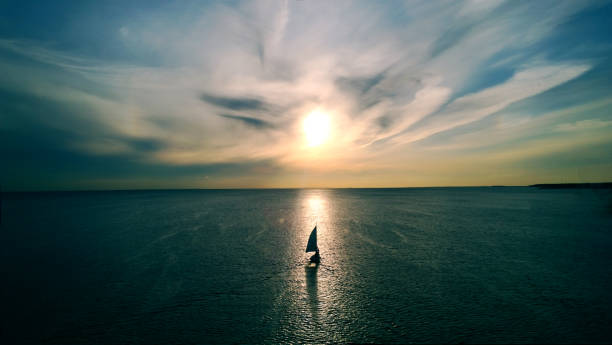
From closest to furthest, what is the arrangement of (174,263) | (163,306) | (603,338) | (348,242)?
(603,338) → (163,306) → (174,263) → (348,242)

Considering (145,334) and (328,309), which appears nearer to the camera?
(145,334)

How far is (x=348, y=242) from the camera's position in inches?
1678

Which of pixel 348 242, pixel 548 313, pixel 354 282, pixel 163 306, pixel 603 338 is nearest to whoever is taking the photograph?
pixel 603 338

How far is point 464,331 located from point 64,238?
198 ft

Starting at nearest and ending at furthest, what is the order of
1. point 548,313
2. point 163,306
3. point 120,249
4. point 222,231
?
point 548,313, point 163,306, point 120,249, point 222,231

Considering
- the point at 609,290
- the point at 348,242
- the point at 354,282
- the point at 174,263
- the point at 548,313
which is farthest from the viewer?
the point at 348,242

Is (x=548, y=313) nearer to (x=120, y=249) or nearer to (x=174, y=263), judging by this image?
(x=174, y=263)

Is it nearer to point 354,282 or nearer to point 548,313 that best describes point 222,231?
point 354,282

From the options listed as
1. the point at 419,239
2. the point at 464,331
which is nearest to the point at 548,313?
the point at 464,331

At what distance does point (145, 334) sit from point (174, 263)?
16.0m

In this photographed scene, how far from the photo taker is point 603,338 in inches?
611

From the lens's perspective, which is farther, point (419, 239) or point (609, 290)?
point (419, 239)

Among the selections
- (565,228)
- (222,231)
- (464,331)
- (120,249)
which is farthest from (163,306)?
(565,228)

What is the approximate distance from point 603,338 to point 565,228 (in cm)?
5175
